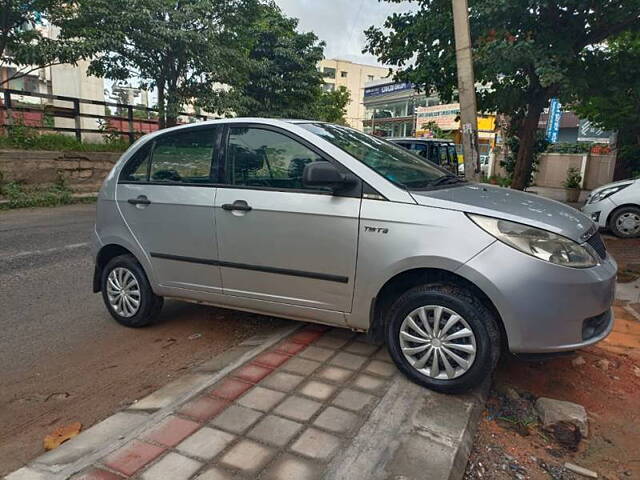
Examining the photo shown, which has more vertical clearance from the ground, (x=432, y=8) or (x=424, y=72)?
(x=432, y=8)

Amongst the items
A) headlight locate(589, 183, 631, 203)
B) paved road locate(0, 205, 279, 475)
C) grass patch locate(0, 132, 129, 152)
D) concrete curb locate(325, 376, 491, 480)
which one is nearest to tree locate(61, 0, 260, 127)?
grass patch locate(0, 132, 129, 152)

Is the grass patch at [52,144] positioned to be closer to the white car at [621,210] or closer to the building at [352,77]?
the white car at [621,210]

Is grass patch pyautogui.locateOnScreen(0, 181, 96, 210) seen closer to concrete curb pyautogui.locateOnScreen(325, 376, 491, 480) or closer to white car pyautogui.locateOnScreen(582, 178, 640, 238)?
concrete curb pyautogui.locateOnScreen(325, 376, 491, 480)

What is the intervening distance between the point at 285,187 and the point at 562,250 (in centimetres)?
179

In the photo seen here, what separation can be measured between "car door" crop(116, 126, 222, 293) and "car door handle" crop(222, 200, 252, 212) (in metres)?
0.15

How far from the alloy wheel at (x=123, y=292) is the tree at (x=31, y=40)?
9874 millimetres

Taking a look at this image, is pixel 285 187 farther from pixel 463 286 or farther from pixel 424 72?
pixel 424 72

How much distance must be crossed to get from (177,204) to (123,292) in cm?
105

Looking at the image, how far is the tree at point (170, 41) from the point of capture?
12070 millimetres

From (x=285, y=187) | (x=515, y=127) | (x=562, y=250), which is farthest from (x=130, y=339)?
(x=515, y=127)

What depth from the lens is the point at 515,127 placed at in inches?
460

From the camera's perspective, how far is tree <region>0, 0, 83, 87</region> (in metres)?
11.2

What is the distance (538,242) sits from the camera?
8.93 feet

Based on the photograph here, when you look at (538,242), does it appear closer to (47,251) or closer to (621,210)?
(47,251)
